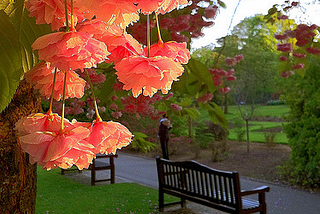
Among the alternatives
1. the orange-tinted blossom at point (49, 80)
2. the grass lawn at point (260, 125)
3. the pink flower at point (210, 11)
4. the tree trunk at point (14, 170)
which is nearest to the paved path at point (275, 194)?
the grass lawn at point (260, 125)

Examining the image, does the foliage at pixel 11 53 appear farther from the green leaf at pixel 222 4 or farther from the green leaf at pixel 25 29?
the green leaf at pixel 222 4

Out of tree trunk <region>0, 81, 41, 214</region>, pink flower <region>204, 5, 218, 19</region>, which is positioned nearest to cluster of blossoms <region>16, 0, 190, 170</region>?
tree trunk <region>0, 81, 41, 214</region>

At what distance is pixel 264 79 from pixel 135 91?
49.3 ft

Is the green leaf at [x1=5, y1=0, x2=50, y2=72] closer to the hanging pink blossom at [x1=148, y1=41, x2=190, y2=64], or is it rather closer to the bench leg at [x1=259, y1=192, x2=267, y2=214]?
the hanging pink blossom at [x1=148, y1=41, x2=190, y2=64]

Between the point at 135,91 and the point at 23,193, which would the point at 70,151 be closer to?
the point at 135,91

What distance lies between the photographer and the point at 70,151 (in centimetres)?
48

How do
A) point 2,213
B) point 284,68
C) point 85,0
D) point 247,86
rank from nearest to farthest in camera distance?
point 85,0
point 2,213
point 284,68
point 247,86

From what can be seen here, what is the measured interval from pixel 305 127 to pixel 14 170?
8.26 meters

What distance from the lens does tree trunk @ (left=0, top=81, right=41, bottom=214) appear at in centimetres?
96

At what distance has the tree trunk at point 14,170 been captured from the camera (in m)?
0.96

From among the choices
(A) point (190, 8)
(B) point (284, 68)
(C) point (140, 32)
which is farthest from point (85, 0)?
(B) point (284, 68)

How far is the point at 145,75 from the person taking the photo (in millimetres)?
465

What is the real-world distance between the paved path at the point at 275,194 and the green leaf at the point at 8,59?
609 cm

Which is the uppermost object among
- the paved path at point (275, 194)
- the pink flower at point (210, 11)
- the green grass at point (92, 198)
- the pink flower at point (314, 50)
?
the pink flower at point (210, 11)
